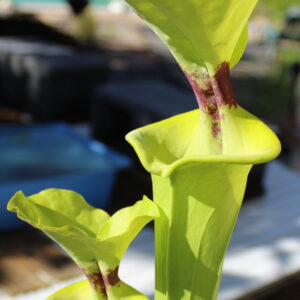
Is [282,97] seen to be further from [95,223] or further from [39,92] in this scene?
[95,223]

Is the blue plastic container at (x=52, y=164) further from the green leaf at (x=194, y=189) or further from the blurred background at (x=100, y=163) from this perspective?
the green leaf at (x=194, y=189)

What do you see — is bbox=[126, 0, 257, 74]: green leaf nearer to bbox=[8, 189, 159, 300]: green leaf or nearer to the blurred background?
the blurred background

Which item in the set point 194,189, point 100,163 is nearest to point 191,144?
point 194,189

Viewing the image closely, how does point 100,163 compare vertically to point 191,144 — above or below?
below

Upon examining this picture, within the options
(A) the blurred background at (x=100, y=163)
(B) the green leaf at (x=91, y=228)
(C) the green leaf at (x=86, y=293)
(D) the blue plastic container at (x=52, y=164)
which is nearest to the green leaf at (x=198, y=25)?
(A) the blurred background at (x=100, y=163)

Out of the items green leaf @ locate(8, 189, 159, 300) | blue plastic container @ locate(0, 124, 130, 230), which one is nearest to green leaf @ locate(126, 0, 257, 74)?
green leaf @ locate(8, 189, 159, 300)

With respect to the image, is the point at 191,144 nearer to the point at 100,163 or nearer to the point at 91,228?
the point at 91,228

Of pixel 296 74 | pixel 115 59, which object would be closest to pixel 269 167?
pixel 296 74
